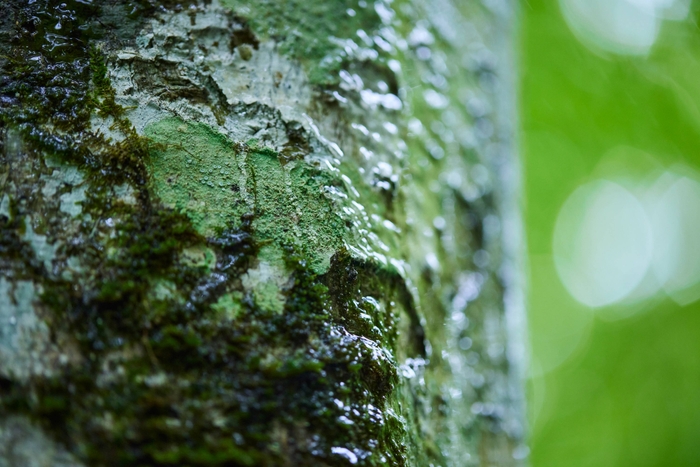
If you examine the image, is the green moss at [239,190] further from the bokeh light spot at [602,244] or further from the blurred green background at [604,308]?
the bokeh light spot at [602,244]

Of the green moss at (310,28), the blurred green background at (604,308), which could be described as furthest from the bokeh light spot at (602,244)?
the green moss at (310,28)

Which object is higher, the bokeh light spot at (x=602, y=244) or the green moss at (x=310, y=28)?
the green moss at (x=310, y=28)

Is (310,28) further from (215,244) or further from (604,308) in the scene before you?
(604,308)

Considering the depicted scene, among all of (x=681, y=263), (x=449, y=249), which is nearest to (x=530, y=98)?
(x=681, y=263)

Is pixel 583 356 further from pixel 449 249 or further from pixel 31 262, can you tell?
pixel 31 262

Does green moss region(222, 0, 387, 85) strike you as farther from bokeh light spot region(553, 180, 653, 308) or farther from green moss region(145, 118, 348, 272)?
bokeh light spot region(553, 180, 653, 308)

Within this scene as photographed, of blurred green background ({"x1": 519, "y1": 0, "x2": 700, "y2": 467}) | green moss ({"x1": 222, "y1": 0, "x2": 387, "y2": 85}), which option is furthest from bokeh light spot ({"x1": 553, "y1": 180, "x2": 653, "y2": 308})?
green moss ({"x1": 222, "y1": 0, "x2": 387, "y2": 85})

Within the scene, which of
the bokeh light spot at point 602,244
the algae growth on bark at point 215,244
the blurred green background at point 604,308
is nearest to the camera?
the algae growth on bark at point 215,244
